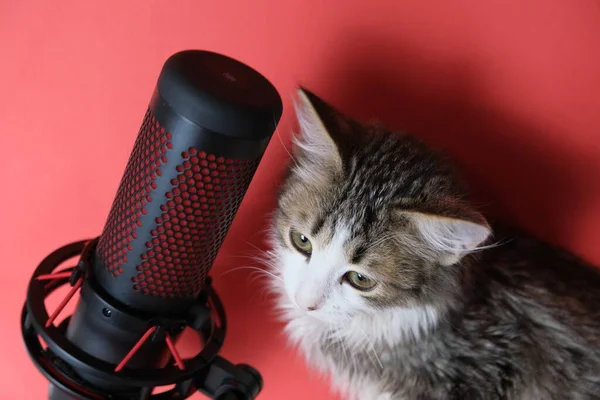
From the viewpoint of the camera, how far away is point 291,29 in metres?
1.17

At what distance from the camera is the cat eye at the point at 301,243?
3.41 feet

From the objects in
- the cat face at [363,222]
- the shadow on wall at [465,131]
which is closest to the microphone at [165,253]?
the cat face at [363,222]

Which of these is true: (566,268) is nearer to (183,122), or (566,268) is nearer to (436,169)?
(436,169)

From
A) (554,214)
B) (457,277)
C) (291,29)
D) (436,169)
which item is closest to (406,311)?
(457,277)

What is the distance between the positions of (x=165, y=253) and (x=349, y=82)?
1.95ft

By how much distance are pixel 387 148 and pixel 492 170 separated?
1.23ft

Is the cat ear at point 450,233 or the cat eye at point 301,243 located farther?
the cat eye at point 301,243

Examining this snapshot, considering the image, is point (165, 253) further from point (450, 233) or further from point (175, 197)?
point (450, 233)

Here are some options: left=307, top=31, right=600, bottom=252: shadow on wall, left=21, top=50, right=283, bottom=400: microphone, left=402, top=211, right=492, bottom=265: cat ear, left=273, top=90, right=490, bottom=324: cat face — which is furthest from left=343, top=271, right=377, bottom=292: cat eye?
left=307, top=31, right=600, bottom=252: shadow on wall

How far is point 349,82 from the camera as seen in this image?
1.23 m

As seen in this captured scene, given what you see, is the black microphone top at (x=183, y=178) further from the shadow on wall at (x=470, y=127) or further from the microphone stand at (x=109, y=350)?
the shadow on wall at (x=470, y=127)

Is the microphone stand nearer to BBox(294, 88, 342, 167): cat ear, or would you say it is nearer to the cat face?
the cat face

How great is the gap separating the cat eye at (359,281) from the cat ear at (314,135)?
0.65 feet

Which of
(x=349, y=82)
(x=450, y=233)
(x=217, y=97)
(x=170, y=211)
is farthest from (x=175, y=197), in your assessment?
(x=349, y=82)
